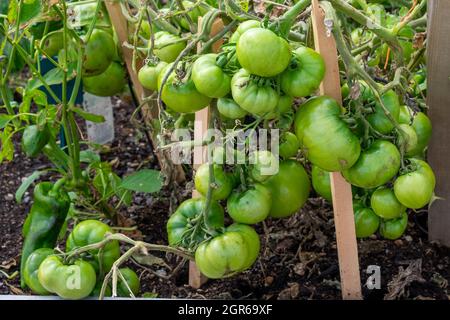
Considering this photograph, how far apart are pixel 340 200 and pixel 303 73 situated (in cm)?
33

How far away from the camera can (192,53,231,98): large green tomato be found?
1310 mm

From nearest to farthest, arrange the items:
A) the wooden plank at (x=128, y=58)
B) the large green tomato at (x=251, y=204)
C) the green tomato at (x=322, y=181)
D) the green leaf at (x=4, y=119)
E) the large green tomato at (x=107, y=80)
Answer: the large green tomato at (x=251, y=204) < the green tomato at (x=322, y=181) < the green leaf at (x=4, y=119) < the wooden plank at (x=128, y=58) < the large green tomato at (x=107, y=80)

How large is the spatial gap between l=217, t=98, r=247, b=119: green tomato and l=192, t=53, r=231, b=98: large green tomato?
24mm

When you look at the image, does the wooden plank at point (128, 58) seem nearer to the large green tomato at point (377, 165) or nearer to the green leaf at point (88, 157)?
the green leaf at point (88, 157)

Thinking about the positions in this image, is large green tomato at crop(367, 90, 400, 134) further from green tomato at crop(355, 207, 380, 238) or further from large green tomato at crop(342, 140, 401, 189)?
green tomato at crop(355, 207, 380, 238)

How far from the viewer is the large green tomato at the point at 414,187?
1.37 m

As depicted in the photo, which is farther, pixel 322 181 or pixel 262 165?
pixel 322 181

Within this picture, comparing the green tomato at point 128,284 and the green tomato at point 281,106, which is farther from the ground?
the green tomato at point 281,106

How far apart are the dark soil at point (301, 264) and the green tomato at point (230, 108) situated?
303mm

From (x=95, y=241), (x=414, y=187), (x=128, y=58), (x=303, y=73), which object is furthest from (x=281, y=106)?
(x=128, y=58)

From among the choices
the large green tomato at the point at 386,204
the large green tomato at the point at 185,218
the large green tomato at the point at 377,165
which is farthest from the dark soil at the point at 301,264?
the large green tomato at the point at 377,165

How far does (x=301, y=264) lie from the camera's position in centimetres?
183

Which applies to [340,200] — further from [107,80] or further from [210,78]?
[107,80]
